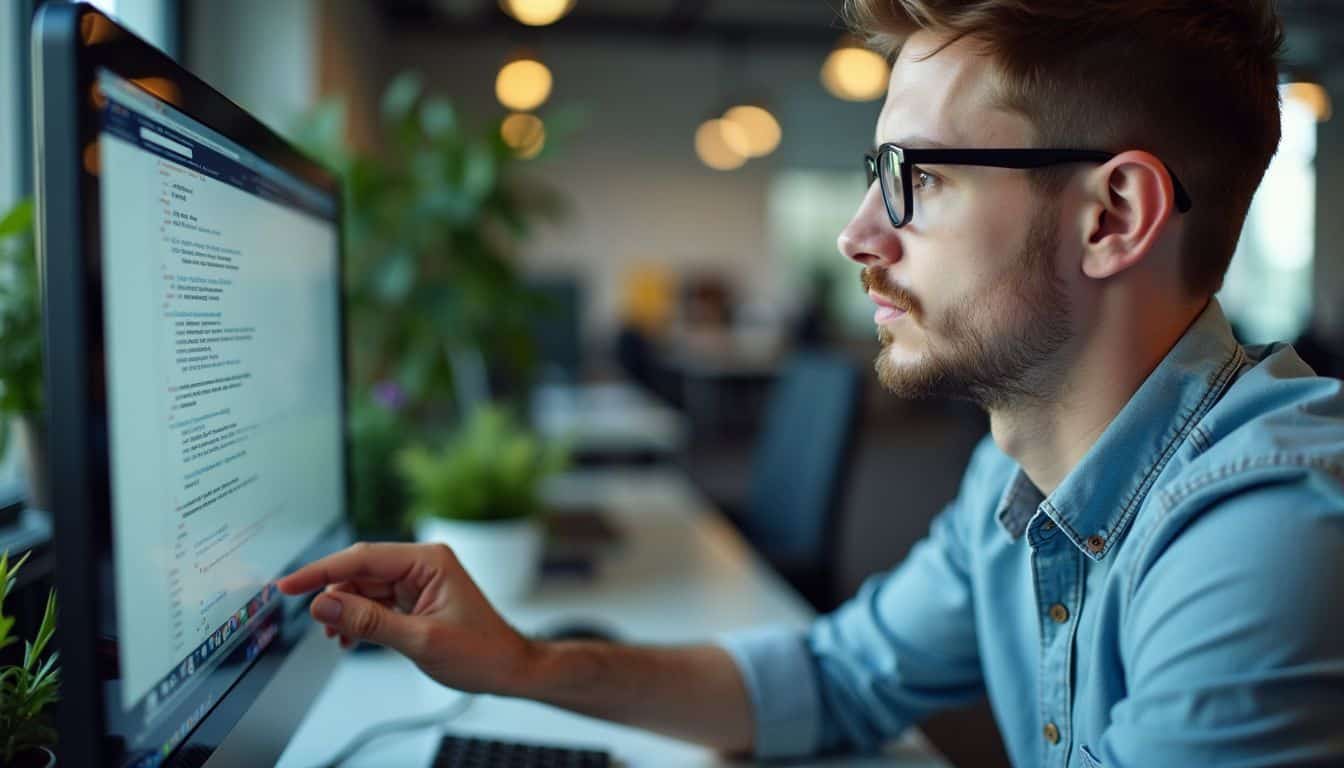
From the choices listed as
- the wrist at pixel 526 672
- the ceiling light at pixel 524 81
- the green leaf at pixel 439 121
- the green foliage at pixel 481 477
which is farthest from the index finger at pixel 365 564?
the ceiling light at pixel 524 81

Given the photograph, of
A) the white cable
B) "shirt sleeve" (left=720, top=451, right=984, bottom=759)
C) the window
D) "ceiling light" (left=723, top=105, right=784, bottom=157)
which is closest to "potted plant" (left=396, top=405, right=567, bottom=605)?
the white cable

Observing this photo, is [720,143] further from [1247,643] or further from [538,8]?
[1247,643]

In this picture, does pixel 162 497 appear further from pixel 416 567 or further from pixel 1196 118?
pixel 1196 118

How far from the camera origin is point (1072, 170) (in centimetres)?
80

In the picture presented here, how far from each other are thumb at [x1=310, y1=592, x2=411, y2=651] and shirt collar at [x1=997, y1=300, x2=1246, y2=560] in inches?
21.9

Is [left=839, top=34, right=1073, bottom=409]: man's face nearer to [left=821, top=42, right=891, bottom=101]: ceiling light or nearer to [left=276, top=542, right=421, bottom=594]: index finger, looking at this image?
[left=276, top=542, right=421, bottom=594]: index finger

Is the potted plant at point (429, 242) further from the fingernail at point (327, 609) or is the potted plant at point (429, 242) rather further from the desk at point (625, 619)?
the fingernail at point (327, 609)

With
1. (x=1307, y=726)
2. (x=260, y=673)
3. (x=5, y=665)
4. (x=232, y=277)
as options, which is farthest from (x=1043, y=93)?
(x=5, y=665)

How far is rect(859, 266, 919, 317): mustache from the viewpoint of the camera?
0.87m

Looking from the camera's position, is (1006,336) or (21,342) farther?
(21,342)

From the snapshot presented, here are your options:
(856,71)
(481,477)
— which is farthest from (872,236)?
(856,71)

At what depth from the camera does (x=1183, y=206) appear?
0.80 metres

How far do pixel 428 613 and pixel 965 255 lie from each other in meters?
0.57

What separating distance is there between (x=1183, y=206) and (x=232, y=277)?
2.44ft
